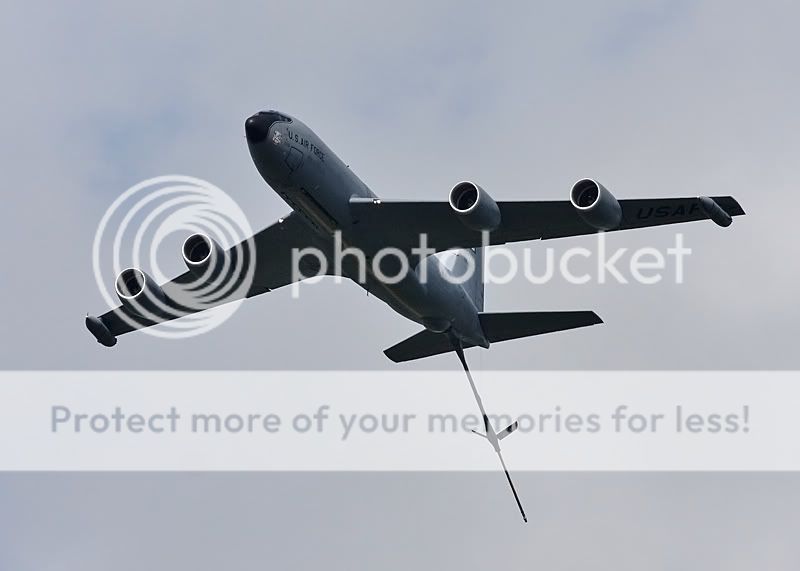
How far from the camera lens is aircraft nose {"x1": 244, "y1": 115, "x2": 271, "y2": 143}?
35906mm

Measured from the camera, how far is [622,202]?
38.0m

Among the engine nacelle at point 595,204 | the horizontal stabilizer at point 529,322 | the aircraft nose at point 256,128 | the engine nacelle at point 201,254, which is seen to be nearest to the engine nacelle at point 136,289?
the engine nacelle at point 201,254

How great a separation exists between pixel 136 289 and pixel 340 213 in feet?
28.3

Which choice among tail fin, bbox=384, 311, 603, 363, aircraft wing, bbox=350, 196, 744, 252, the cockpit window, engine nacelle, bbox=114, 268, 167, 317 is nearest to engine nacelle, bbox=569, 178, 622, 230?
aircraft wing, bbox=350, 196, 744, 252

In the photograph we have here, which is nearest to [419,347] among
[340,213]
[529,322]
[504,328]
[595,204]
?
[504,328]

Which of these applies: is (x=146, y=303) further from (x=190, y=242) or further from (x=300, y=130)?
(x=300, y=130)

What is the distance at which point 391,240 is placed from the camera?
39.9 metres

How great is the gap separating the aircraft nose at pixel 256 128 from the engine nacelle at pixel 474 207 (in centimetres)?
565

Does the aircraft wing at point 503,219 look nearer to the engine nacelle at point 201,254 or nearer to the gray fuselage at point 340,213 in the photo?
the gray fuselage at point 340,213

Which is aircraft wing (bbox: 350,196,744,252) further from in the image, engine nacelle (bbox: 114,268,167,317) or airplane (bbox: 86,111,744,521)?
engine nacelle (bbox: 114,268,167,317)

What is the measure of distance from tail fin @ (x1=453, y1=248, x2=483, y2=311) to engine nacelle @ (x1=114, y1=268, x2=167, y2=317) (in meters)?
10.2

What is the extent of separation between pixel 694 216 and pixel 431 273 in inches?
334

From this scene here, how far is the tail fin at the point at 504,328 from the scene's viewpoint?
4241 cm

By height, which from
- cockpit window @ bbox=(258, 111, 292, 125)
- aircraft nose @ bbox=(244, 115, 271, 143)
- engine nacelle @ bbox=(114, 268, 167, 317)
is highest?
cockpit window @ bbox=(258, 111, 292, 125)
